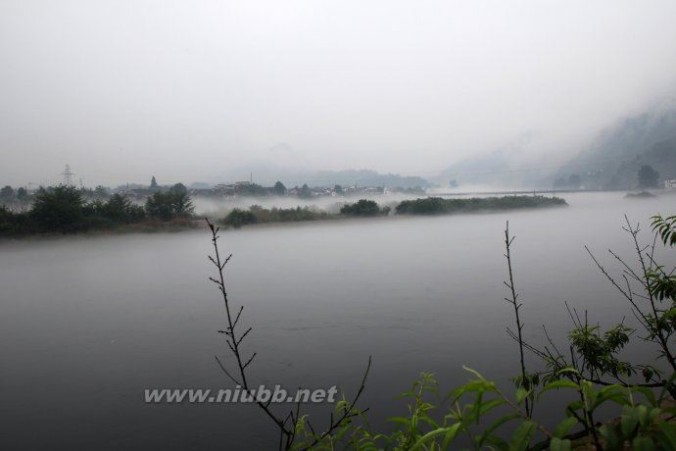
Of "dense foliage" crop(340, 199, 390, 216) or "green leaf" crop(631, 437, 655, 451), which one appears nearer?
"green leaf" crop(631, 437, 655, 451)

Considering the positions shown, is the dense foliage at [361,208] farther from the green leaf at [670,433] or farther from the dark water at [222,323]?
the green leaf at [670,433]

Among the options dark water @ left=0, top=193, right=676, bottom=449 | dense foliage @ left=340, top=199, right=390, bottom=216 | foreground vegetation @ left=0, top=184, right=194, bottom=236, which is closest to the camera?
dark water @ left=0, top=193, right=676, bottom=449

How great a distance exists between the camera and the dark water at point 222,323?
12.5 ft

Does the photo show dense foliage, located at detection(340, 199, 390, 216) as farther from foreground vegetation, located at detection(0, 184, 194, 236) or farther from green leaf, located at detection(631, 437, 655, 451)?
green leaf, located at detection(631, 437, 655, 451)

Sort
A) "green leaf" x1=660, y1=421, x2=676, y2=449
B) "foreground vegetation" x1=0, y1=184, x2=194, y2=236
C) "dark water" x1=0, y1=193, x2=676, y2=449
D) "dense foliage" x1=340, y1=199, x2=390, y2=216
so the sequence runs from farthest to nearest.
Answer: "dense foliage" x1=340, y1=199, x2=390, y2=216 < "foreground vegetation" x1=0, y1=184, x2=194, y2=236 < "dark water" x1=0, y1=193, x2=676, y2=449 < "green leaf" x1=660, y1=421, x2=676, y2=449

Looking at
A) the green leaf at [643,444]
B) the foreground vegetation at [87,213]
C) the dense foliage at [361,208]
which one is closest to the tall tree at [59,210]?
the foreground vegetation at [87,213]

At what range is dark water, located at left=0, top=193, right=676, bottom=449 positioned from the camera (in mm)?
3805

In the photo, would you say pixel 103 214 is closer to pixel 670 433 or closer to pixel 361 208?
pixel 361 208

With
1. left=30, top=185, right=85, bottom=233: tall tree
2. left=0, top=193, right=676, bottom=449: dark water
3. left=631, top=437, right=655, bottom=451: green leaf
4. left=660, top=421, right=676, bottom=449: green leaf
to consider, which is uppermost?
left=30, top=185, right=85, bottom=233: tall tree

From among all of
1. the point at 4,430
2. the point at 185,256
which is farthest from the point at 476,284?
the point at 185,256

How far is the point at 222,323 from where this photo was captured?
6.84 metres

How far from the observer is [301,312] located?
24.3 ft

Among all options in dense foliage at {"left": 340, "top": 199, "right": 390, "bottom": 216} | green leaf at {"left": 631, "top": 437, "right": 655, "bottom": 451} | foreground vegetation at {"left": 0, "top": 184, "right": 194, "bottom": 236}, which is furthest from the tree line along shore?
green leaf at {"left": 631, "top": 437, "right": 655, "bottom": 451}

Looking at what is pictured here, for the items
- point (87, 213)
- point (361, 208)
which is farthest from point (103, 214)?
point (361, 208)
